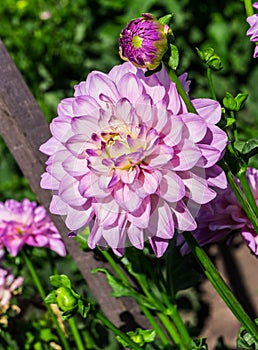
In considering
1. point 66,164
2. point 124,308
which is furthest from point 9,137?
point 66,164

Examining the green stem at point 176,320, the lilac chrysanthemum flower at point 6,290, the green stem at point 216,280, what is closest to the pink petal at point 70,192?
the green stem at point 216,280

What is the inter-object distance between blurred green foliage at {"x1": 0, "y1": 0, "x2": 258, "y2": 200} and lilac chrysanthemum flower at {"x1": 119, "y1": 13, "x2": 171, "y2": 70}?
6.03ft

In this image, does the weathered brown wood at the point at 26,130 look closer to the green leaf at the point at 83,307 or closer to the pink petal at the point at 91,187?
the green leaf at the point at 83,307

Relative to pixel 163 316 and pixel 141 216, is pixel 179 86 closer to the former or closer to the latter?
pixel 141 216

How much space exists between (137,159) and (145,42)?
11 cm

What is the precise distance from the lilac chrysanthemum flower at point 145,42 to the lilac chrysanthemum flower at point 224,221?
0.84 feet

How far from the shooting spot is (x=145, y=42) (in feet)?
2.28

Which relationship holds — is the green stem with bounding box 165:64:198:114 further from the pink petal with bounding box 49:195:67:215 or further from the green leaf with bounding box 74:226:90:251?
the green leaf with bounding box 74:226:90:251

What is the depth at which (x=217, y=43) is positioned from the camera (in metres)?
2.79

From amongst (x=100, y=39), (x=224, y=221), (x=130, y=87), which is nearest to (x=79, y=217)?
(x=130, y=87)

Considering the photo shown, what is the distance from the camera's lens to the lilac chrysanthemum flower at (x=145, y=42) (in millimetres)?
700

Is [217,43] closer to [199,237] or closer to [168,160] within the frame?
[199,237]

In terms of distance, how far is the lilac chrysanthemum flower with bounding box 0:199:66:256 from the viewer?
1208 millimetres

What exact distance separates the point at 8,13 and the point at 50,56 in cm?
33
